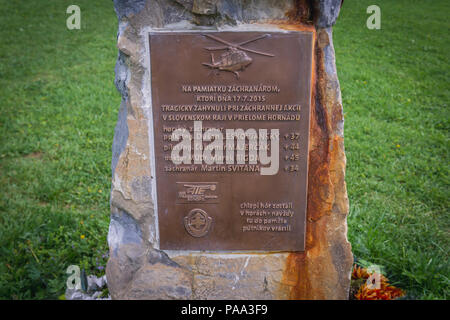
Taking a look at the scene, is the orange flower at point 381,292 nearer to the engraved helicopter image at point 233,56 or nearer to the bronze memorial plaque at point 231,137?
the bronze memorial plaque at point 231,137

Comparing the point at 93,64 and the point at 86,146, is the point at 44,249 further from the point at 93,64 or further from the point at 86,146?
the point at 93,64

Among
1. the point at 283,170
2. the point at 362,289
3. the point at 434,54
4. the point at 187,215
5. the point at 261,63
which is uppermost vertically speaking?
the point at 434,54

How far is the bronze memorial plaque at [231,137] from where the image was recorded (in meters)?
2.44

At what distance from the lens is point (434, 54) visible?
303 inches

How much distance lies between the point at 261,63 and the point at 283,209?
95 centimetres

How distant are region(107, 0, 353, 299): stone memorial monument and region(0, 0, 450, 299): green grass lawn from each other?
0.88m

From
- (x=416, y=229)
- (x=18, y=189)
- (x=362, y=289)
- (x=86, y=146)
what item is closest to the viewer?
(x=362, y=289)

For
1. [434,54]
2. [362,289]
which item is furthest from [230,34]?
[434,54]

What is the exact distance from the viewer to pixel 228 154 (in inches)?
102

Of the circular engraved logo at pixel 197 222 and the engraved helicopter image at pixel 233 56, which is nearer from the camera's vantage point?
the engraved helicopter image at pixel 233 56

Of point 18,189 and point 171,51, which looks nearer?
point 171,51

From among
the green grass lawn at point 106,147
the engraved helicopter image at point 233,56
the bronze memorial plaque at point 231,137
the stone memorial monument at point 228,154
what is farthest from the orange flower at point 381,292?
the engraved helicopter image at point 233,56

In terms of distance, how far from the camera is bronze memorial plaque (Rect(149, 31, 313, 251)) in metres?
2.44

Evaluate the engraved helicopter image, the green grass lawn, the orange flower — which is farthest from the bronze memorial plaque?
the green grass lawn
